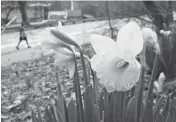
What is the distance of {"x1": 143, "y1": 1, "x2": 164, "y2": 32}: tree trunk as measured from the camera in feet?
15.3

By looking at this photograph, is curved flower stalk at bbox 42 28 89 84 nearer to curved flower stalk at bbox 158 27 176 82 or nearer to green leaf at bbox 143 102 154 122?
green leaf at bbox 143 102 154 122

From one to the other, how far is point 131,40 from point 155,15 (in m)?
4.12

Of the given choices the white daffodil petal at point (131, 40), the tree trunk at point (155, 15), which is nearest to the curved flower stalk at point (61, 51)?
the white daffodil petal at point (131, 40)

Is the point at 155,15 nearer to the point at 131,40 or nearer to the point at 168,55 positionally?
the point at 168,55

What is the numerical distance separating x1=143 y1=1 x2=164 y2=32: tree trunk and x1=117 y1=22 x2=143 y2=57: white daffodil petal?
13.3ft

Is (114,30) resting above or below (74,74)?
below

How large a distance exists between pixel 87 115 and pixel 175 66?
1.67 meters

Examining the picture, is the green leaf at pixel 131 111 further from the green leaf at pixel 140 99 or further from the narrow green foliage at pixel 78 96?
Result: the narrow green foliage at pixel 78 96

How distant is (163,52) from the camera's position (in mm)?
2615

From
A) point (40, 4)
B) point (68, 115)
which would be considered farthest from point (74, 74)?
point (40, 4)

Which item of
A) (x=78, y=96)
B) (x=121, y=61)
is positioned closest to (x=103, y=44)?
(x=121, y=61)

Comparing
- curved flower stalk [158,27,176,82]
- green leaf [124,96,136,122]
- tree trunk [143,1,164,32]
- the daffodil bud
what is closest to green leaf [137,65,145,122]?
green leaf [124,96,136,122]

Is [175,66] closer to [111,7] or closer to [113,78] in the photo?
[113,78]

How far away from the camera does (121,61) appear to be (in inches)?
30.0
